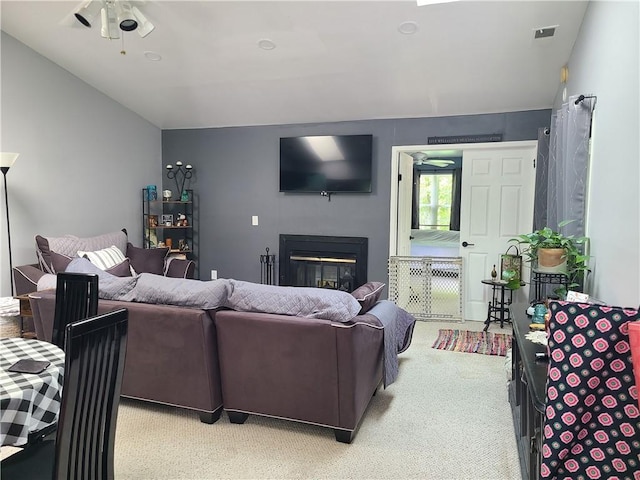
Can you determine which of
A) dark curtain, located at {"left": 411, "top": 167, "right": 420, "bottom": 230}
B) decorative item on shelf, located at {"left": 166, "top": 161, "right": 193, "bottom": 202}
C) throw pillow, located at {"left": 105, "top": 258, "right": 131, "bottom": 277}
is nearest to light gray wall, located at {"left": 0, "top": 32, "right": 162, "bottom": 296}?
decorative item on shelf, located at {"left": 166, "top": 161, "right": 193, "bottom": 202}

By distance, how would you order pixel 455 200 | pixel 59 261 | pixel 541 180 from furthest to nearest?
pixel 455 200, pixel 541 180, pixel 59 261

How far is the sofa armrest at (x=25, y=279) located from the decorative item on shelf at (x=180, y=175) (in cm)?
242

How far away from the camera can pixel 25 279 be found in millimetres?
4207

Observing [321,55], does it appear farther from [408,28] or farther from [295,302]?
[295,302]

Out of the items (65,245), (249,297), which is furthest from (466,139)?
(65,245)

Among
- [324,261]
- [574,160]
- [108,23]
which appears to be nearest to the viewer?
[574,160]

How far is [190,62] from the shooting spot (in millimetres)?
4500

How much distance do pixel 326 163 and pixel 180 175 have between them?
2308mm

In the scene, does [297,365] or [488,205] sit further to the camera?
[488,205]

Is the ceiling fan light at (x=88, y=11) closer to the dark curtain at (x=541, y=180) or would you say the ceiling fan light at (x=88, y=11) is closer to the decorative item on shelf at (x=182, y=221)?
the decorative item on shelf at (x=182, y=221)

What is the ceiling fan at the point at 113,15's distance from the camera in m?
3.43

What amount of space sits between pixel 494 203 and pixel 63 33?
4845 mm

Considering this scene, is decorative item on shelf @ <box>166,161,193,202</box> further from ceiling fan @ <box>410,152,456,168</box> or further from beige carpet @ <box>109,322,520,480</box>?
beige carpet @ <box>109,322,520,480</box>

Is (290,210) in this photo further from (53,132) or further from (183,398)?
(183,398)
